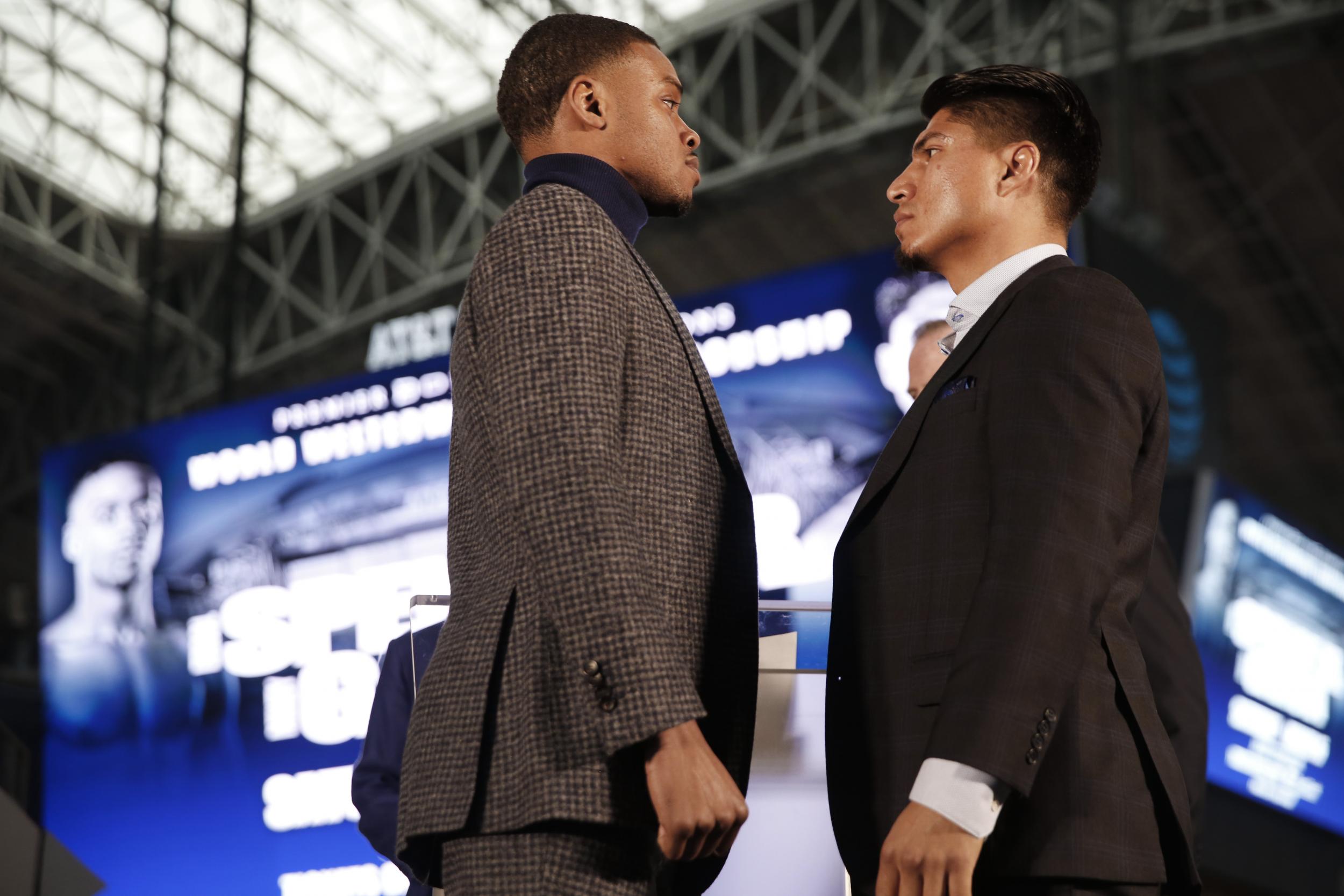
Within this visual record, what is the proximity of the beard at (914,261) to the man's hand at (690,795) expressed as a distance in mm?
859

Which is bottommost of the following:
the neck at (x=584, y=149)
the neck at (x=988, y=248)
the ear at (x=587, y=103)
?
the neck at (x=988, y=248)

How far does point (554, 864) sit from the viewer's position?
1751 millimetres

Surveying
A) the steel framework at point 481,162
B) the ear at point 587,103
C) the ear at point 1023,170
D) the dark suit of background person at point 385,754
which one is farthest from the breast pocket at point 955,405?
the steel framework at point 481,162

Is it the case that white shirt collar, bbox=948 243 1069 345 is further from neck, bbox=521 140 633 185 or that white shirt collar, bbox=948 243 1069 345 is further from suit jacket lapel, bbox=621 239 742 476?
neck, bbox=521 140 633 185

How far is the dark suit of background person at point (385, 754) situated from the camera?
3.27 metres

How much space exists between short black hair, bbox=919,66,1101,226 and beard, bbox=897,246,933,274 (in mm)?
191

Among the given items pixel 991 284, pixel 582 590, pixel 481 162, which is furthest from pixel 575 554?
pixel 481 162

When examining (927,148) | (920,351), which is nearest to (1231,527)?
(920,351)

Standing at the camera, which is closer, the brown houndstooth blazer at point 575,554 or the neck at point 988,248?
Result: the brown houndstooth blazer at point 575,554

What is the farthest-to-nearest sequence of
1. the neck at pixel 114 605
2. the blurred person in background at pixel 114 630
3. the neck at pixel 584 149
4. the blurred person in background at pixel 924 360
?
the neck at pixel 114 605
the blurred person in background at pixel 114 630
the blurred person in background at pixel 924 360
the neck at pixel 584 149

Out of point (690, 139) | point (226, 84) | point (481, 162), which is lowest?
point (690, 139)

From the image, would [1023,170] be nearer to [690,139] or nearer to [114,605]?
[690,139]

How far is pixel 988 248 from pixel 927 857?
2.98 ft

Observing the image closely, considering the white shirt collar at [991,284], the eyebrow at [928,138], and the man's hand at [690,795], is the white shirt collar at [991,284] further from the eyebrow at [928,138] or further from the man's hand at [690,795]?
the man's hand at [690,795]
